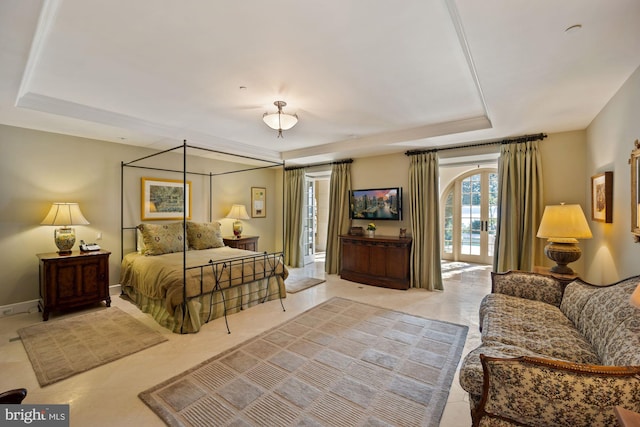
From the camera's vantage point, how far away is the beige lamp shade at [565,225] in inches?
120

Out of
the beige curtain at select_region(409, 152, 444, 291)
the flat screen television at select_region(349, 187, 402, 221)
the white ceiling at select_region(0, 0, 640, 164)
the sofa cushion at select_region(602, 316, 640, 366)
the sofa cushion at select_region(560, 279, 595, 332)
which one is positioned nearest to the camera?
the sofa cushion at select_region(602, 316, 640, 366)

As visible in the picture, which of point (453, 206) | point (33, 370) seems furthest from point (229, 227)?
point (453, 206)

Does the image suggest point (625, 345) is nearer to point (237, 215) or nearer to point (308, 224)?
point (237, 215)

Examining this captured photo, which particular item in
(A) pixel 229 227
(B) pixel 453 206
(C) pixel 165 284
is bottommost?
(C) pixel 165 284

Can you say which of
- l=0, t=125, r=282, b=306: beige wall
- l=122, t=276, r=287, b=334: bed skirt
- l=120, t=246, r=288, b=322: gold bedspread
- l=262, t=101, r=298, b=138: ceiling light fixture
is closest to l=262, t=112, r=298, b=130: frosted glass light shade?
l=262, t=101, r=298, b=138: ceiling light fixture

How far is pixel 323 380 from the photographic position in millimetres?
Result: 2377

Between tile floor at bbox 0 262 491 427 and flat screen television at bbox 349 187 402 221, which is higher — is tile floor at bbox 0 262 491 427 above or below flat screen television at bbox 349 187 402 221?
below

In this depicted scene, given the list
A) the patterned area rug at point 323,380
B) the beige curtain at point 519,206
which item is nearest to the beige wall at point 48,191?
the patterned area rug at point 323,380

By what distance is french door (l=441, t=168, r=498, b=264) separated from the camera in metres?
7.00

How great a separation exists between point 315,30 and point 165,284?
312 cm

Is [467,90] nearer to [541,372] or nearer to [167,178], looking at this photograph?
[541,372]

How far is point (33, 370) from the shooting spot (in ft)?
8.09

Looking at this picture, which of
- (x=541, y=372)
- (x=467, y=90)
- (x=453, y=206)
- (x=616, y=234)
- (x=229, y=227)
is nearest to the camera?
(x=541, y=372)

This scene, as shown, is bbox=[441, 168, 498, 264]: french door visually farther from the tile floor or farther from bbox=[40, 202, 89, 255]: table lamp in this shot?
bbox=[40, 202, 89, 255]: table lamp
